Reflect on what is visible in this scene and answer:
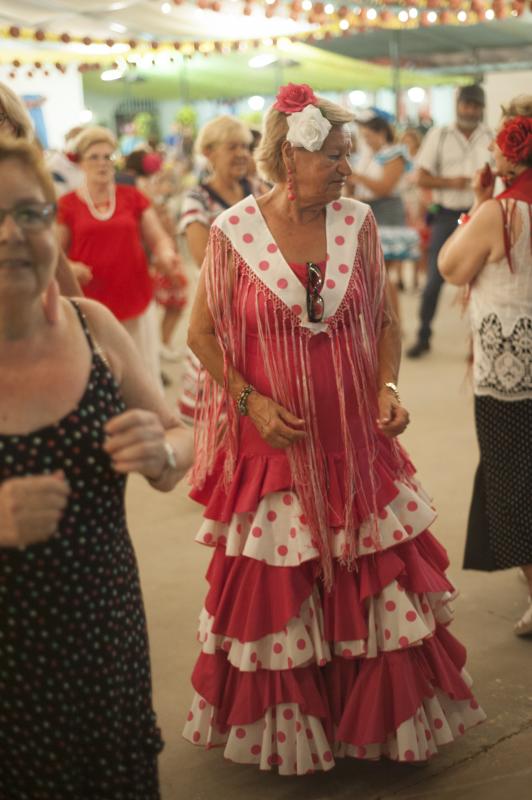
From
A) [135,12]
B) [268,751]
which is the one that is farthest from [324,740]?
[135,12]

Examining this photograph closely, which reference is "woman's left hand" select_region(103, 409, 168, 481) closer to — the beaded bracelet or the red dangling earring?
the beaded bracelet

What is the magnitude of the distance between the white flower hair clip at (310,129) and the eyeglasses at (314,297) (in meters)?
0.31

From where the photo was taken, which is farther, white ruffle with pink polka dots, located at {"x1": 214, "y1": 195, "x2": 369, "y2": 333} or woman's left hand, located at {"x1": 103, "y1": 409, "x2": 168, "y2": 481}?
white ruffle with pink polka dots, located at {"x1": 214, "y1": 195, "x2": 369, "y2": 333}

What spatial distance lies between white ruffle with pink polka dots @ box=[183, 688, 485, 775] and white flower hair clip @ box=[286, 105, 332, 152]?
53.8 inches

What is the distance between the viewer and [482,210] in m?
3.20

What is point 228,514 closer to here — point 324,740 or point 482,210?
point 324,740

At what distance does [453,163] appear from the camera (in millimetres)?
7344

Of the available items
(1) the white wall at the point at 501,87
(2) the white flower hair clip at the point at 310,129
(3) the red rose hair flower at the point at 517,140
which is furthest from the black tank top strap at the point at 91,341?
(1) the white wall at the point at 501,87

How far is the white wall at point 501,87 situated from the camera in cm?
823

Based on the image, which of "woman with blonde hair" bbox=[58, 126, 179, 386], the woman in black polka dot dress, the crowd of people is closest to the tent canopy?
"woman with blonde hair" bbox=[58, 126, 179, 386]

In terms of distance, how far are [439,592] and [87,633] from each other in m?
1.24

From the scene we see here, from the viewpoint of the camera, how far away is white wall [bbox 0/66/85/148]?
15867 millimetres

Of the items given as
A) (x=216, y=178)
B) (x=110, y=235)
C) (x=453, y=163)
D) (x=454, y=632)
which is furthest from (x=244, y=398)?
(x=453, y=163)

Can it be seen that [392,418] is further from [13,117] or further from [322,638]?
[13,117]
